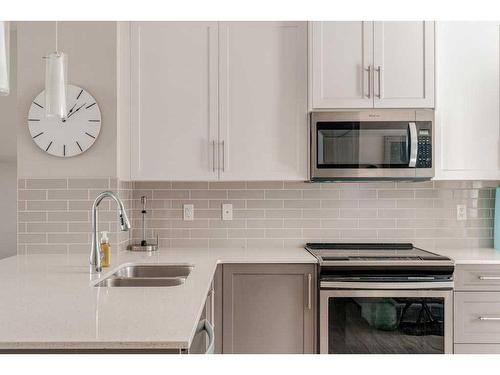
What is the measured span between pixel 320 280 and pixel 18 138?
1.84m

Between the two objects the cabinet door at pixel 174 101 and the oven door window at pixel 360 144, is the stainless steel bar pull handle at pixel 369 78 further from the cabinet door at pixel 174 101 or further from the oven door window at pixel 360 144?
the cabinet door at pixel 174 101

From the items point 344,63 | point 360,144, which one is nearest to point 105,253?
point 360,144

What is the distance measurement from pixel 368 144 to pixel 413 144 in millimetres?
245

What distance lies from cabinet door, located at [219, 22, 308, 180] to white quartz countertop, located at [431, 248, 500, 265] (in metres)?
0.94

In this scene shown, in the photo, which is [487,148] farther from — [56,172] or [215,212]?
[56,172]

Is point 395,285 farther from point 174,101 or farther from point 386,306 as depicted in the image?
point 174,101

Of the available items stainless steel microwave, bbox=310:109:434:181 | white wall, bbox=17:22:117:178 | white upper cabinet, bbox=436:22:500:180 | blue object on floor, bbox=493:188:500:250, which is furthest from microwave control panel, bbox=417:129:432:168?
white wall, bbox=17:22:117:178

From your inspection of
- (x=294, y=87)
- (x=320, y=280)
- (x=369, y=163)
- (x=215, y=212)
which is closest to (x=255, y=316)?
(x=320, y=280)

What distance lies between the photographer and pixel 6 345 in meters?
1.10

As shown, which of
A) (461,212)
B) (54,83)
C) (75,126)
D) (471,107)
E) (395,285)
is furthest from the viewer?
(461,212)

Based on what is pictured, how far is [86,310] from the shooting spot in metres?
1.40

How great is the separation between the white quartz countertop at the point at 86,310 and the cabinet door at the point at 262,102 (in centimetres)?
73

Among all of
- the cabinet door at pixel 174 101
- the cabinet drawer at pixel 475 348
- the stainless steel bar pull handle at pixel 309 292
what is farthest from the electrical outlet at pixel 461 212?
the cabinet door at pixel 174 101

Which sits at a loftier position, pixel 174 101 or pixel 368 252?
pixel 174 101
